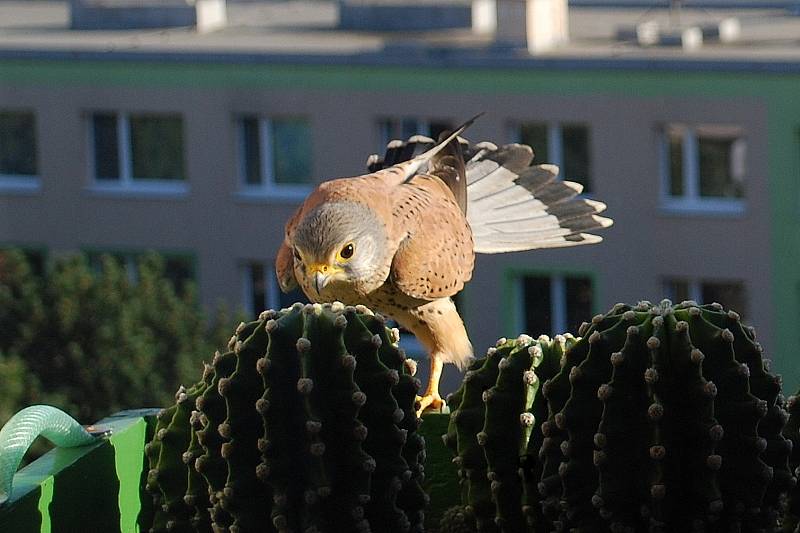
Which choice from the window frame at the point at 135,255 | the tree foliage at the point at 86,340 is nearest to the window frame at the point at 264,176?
the window frame at the point at 135,255

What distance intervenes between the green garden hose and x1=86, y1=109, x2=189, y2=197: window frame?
1120 inches

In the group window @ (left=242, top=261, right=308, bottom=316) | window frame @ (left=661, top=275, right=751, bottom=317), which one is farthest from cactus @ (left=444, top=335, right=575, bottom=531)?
window @ (left=242, top=261, right=308, bottom=316)

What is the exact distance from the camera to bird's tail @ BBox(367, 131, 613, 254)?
494 centimetres

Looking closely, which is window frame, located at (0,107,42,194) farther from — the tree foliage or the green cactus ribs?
the green cactus ribs

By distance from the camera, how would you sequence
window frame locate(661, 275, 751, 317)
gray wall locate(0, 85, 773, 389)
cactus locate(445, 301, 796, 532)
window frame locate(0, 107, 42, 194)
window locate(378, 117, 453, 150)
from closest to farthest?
cactus locate(445, 301, 796, 532) < gray wall locate(0, 85, 773, 389) < window frame locate(661, 275, 751, 317) < window locate(378, 117, 453, 150) < window frame locate(0, 107, 42, 194)

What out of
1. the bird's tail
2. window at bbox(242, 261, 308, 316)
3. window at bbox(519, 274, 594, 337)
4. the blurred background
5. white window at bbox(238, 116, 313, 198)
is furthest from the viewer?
window at bbox(242, 261, 308, 316)

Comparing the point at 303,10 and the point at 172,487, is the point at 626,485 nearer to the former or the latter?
the point at 172,487

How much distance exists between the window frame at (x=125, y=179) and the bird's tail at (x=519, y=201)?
26496 mm

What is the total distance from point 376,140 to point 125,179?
5.22 metres

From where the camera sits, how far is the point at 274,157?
3088 cm

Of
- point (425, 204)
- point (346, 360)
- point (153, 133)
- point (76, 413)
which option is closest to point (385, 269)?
point (425, 204)

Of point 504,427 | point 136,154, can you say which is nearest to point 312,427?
point 504,427

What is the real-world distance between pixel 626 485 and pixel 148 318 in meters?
20.4

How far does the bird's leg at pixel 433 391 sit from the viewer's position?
3897 mm
